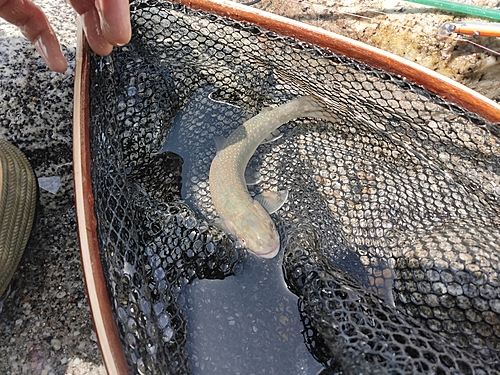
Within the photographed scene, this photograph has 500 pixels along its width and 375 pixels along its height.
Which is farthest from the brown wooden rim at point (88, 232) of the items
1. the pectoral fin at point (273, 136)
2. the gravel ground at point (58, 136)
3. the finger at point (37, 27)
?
the pectoral fin at point (273, 136)

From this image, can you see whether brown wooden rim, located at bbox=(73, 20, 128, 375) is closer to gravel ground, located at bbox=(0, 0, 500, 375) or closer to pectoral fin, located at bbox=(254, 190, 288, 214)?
gravel ground, located at bbox=(0, 0, 500, 375)

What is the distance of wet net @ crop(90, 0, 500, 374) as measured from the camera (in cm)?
163

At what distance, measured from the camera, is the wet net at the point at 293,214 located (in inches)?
64.4

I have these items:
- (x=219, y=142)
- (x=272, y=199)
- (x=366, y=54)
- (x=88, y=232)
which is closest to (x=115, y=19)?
(x=88, y=232)

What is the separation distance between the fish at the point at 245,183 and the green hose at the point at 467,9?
1.28 metres

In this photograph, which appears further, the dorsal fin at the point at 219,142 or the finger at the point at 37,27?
the dorsal fin at the point at 219,142

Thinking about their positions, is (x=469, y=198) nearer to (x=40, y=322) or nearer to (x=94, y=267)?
(x=94, y=267)

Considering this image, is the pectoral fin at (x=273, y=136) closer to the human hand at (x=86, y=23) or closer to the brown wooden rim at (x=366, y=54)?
the brown wooden rim at (x=366, y=54)

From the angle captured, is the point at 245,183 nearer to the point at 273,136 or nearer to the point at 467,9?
the point at 273,136

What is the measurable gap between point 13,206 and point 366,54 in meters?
2.13

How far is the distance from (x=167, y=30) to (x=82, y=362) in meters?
1.94

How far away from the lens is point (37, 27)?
80.4 inches

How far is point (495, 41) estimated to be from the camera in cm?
275

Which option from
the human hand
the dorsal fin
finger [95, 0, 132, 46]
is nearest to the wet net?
the dorsal fin
